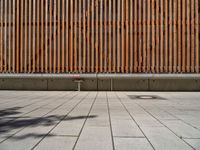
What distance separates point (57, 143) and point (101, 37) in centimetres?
1114

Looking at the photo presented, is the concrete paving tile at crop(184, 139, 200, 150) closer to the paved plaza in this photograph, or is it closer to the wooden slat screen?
the paved plaza

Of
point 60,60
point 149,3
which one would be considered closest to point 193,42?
point 149,3

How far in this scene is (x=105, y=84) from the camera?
13.7 meters

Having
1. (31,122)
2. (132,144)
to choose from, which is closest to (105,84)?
(31,122)

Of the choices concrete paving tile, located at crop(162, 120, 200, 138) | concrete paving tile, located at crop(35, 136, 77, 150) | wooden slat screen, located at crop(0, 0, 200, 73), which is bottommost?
concrete paving tile, located at crop(162, 120, 200, 138)

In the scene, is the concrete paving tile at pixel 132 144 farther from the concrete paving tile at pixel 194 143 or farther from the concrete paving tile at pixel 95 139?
the concrete paving tile at pixel 194 143

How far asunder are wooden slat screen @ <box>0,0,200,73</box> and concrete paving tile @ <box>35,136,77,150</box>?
1020 cm

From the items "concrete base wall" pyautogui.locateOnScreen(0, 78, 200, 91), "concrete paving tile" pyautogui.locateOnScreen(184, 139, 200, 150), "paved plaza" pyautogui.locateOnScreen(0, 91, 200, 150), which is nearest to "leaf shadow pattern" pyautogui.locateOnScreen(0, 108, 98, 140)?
"paved plaza" pyautogui.locateOnScreen(0, 91, 200, 150)

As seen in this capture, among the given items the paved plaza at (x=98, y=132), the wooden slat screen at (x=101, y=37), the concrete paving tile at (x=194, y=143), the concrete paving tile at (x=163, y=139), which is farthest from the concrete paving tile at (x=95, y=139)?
the wooden slat screen at (x=101, y=37)

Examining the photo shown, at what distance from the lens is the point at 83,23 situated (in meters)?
13.9

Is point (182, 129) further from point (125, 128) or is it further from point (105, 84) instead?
point (105, 84)

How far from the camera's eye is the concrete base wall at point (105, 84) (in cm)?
1355

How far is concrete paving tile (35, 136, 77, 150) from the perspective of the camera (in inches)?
125

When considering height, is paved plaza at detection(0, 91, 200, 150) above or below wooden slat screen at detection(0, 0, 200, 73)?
below
